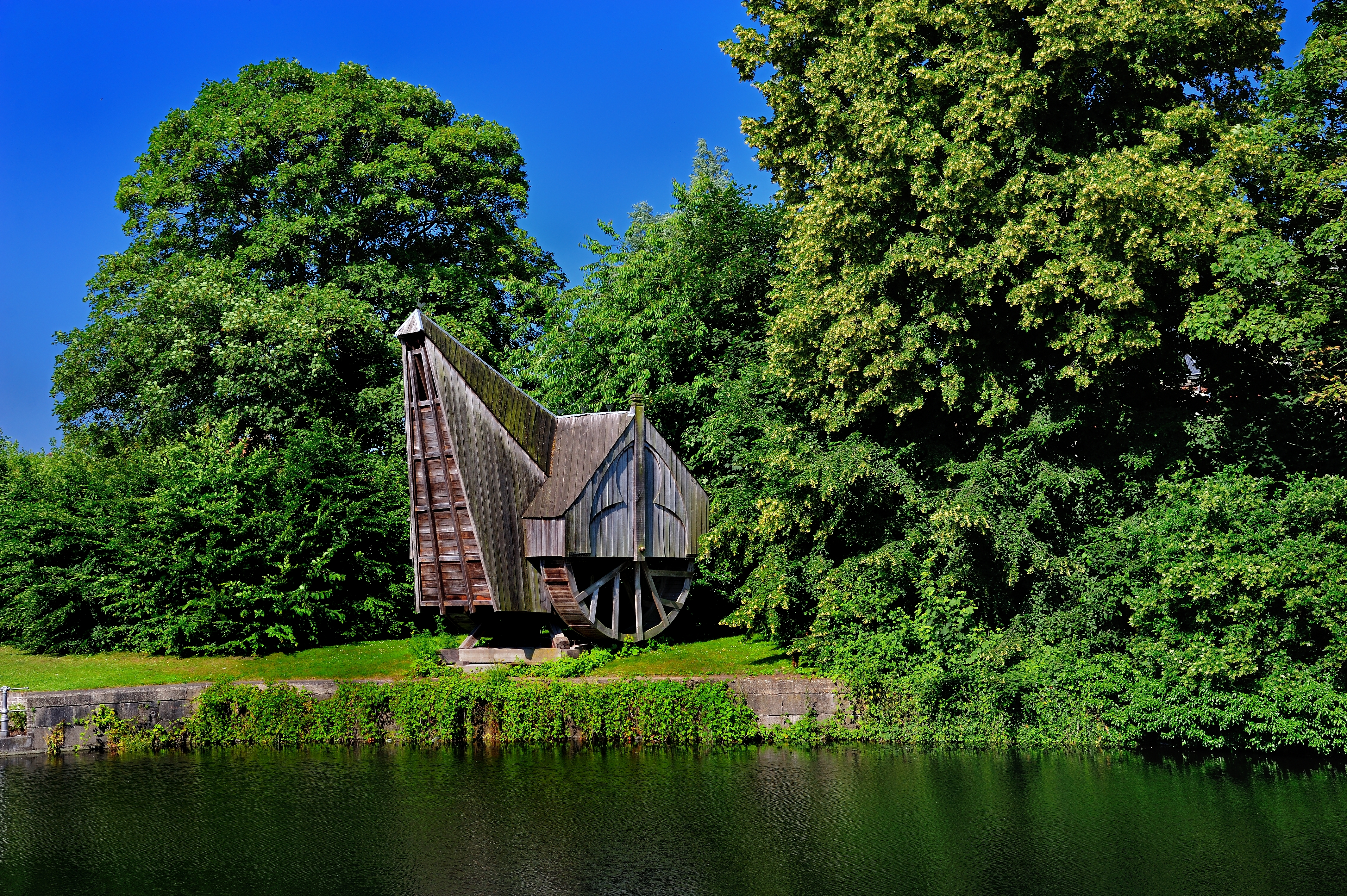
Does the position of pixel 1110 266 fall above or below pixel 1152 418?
above

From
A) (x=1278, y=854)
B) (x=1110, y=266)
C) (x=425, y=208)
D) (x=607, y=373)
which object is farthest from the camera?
(x=425, y=208)

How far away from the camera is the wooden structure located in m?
19.0

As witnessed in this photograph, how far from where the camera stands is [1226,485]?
15.6 metres

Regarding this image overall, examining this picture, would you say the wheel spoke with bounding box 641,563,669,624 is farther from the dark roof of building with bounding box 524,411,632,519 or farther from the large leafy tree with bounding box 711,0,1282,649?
the dark roof of building with bounding box 524,411,632,519

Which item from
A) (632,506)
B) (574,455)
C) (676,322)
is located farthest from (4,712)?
(676,322)

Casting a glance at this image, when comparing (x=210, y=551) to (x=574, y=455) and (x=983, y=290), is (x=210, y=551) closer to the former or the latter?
(x=574, y=455)

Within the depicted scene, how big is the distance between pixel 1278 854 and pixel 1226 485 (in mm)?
6848

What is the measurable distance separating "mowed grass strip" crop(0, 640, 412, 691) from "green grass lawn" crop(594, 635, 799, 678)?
4.29 meters

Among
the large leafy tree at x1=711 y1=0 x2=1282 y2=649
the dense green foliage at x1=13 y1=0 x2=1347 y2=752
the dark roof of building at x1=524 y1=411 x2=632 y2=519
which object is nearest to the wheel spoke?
the dense green foliage at x1=13 y1=0 x2=1347 y2=752

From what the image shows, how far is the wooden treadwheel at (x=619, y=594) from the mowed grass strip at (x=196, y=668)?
3387 mm

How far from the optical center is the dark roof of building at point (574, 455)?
19.5 metres

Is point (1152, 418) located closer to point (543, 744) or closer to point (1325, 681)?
point (1325, 681)

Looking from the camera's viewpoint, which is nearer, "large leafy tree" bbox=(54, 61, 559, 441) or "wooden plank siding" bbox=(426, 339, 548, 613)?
"wooden plank siding" bbox=(426, 339, 548, 613)

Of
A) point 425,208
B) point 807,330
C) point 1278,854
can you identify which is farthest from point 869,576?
point 425,208
